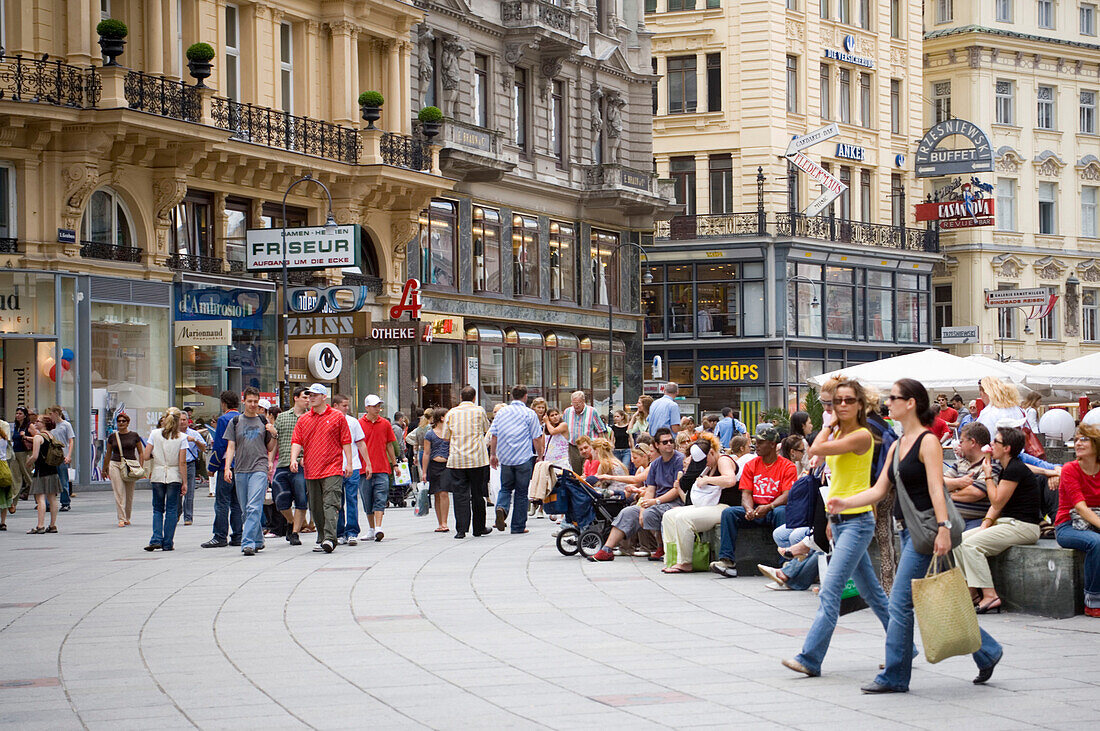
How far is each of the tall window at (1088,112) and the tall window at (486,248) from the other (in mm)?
35786

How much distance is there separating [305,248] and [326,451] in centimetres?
1567

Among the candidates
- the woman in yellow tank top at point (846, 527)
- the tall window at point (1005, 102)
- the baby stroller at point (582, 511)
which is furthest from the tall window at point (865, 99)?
the woman in yellow tank top at point (846, 527)

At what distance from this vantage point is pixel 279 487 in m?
20.0

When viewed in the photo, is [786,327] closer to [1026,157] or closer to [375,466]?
[1026,157]

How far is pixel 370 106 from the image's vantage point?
3684 centimetres

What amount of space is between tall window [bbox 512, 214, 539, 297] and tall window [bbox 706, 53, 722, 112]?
15.2m

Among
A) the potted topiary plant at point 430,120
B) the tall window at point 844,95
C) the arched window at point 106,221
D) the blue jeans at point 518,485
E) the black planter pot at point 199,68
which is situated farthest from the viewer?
the tall window at point 844,95

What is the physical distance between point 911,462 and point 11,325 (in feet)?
76.2

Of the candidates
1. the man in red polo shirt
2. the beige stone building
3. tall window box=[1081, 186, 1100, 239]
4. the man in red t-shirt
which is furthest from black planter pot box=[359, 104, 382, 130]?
tall window box=[1081, 186, 1100, 239]

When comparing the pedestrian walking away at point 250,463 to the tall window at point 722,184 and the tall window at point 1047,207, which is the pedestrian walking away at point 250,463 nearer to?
the tall window at point 722,184

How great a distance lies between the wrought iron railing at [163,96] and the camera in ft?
100

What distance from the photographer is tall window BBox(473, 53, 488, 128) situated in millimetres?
42219

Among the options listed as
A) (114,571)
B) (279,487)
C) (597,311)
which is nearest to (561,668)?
(114,571)

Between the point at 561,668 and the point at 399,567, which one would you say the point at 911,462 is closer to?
the point at 561,668
